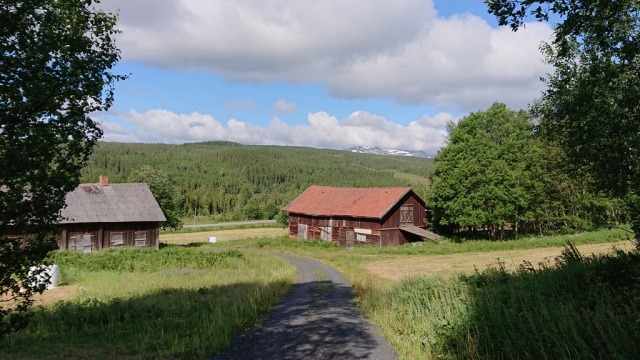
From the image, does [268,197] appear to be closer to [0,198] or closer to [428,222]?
A: [428,222]

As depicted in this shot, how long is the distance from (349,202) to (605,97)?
4021 centimetres

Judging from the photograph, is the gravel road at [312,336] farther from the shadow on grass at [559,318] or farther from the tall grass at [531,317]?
the shadow on grass at [559,318]

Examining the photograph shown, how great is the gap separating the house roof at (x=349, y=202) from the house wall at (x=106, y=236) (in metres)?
18.5

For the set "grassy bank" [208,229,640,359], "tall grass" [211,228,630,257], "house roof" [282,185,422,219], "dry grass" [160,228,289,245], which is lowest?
"dry grass" [160,228,289,245]

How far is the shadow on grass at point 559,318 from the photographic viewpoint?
20.8 feet

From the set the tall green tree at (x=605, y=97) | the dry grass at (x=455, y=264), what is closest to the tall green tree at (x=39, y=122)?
the tall green tree at (x=605, y=97)

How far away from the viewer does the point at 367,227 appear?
46.2 meters

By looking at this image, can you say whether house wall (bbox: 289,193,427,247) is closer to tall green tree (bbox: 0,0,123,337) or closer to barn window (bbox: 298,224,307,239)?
barn window (bbox: 298,224,307,239)

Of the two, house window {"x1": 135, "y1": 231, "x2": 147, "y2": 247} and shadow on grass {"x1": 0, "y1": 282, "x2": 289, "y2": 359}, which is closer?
shadow on grass {"x1": 0, "y1": 282, "x2": 289, "y2": 359}

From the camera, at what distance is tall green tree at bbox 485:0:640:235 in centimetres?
678

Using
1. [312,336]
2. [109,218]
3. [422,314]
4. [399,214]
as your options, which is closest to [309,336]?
[312,336]

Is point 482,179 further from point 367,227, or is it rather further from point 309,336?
point 309,336

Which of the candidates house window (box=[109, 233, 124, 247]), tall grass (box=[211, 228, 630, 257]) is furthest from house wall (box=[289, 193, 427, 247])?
house window (box=[109, 233, 124, 247])

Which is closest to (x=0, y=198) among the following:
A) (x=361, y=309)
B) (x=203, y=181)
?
(x=361, y=309)
